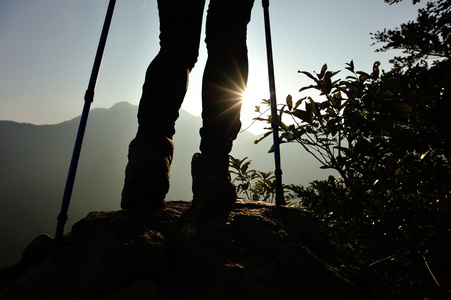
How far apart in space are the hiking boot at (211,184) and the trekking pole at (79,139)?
94 cm

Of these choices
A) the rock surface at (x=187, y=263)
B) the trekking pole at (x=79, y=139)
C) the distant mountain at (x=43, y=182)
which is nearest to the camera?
the rock surface at (x=187, y=263)

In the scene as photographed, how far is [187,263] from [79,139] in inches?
48.1

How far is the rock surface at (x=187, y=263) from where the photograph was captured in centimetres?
118

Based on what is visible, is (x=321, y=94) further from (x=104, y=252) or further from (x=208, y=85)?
(x=104, y=252)

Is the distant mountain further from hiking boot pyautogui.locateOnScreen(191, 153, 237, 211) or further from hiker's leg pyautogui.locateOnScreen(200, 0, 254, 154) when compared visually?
hiker's leg pyautogui.locateOnScreen(200, 0, 254, 154)

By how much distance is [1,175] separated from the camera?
508 ft

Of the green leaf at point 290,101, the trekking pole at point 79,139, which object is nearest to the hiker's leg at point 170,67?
the trekking pole at point 79,139

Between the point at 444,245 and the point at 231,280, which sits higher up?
the point at 444,245

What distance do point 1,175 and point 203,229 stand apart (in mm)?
214635

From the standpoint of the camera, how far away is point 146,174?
180 centimetres

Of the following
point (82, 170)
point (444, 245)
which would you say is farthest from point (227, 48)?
point (82, 170)

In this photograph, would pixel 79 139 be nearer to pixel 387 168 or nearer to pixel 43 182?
pixel 387 168

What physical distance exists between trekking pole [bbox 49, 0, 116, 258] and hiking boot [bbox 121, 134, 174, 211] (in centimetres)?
37

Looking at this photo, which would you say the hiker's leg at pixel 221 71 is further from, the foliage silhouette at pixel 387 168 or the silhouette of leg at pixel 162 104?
the foliage silhouette at pixel 387 168
